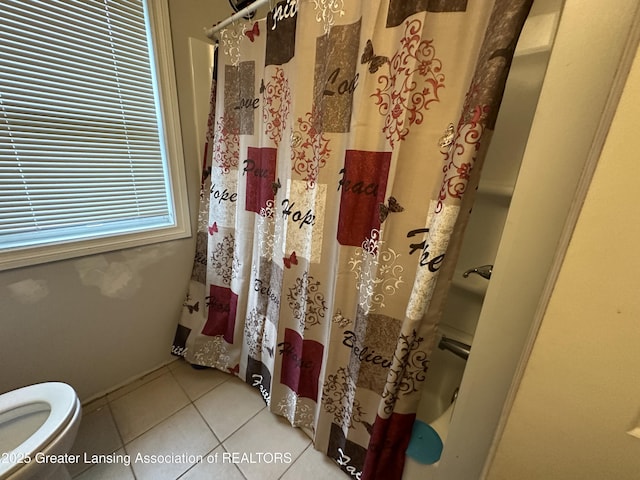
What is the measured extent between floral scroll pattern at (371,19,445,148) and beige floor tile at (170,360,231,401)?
1548 millimetres

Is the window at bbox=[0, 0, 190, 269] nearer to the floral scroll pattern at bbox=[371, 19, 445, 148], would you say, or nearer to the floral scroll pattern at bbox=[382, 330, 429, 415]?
the floral scroll pattern at bbox=[371, 19, 445, 148]

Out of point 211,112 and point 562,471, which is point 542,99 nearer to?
point 562,471

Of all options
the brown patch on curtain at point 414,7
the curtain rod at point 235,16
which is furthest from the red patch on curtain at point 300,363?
the curtain rod at point 235,16

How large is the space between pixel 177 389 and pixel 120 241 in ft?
2.86

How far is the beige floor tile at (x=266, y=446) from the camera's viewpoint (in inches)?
39.0

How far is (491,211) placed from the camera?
897 millimetres

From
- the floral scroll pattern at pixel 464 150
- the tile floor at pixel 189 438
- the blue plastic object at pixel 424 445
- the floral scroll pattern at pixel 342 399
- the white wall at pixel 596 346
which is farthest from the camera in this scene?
the tile floor at pixel 189 438

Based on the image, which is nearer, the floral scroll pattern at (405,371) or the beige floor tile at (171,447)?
the floral scroll pattern at (405,371)

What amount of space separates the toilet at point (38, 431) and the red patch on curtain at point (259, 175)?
93 centimetres

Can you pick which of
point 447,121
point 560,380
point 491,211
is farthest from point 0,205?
point 491,211

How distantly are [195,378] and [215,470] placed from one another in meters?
0.53

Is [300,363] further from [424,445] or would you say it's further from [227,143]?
[227,143]

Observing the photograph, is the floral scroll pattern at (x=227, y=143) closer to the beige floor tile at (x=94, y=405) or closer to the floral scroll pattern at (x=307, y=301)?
the floral scroll pattern at (x=307, y=301)

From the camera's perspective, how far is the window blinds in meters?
0.85
